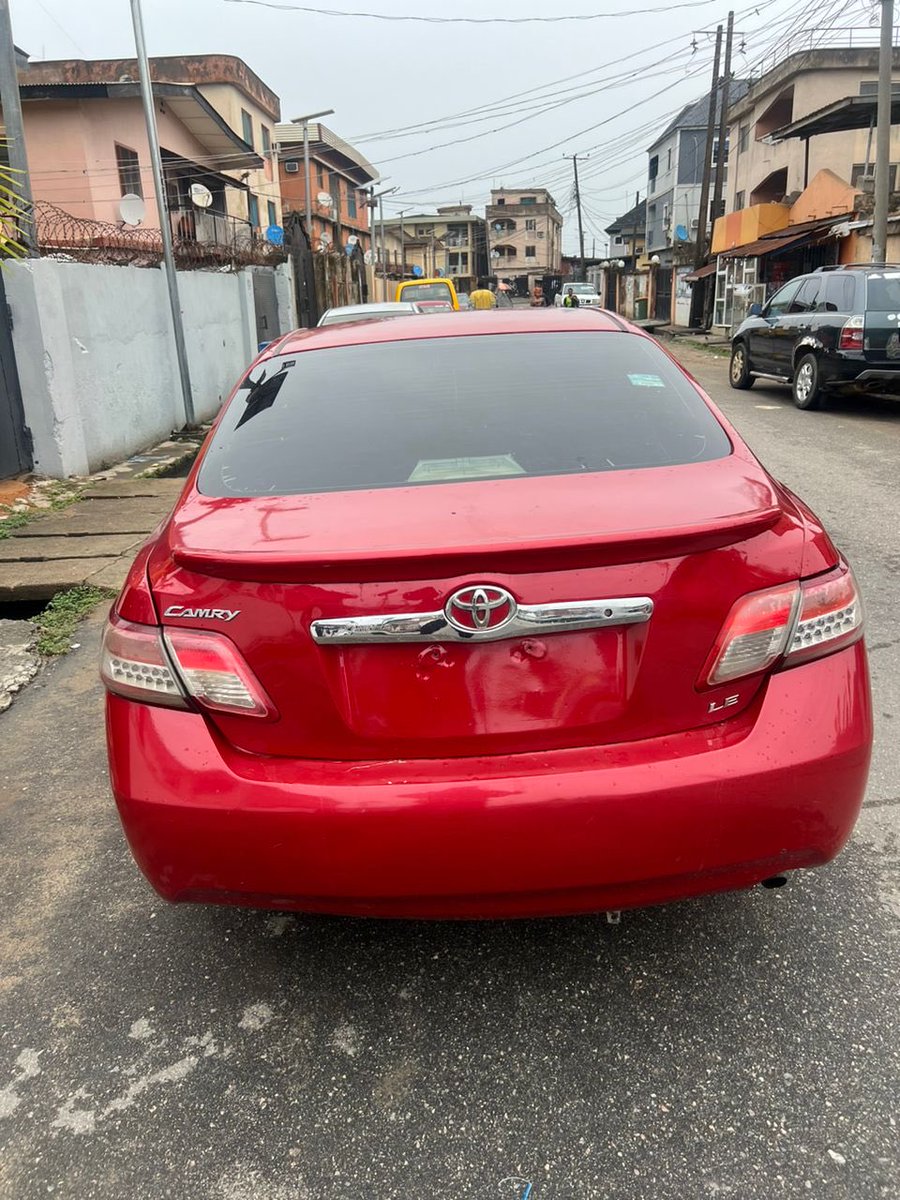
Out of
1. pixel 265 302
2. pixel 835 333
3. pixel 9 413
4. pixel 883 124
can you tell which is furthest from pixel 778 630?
pixel 265 302

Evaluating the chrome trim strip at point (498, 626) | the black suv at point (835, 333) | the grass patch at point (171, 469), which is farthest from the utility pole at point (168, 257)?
the chrome trim strip at point (498, 626)

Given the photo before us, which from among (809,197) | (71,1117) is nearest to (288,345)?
(71,1117)

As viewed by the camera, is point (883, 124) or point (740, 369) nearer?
point (740, 369)

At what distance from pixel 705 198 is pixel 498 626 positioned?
36103mm

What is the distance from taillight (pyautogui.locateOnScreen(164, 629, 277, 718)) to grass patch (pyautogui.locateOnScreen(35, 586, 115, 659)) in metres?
3.20

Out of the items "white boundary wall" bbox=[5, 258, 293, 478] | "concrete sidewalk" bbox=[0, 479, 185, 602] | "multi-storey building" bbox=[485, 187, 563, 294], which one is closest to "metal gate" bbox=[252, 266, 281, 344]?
"white boundary wall" bbox=[5, 258, 293, 478]

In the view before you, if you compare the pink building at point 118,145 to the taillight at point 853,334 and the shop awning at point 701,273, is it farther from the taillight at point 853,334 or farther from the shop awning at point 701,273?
the shop awning at point 701,273

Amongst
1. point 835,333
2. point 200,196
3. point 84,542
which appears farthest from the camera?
point 200,196

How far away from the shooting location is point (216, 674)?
1.99m

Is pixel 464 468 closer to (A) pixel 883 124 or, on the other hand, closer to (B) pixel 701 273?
(A) pixel 883 124

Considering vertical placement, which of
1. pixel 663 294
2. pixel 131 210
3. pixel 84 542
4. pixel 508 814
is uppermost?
Result: pixel 131 210

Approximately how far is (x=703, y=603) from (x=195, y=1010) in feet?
5.22

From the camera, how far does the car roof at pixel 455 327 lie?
10.2 ft

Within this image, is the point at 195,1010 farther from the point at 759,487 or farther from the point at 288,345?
the point at 288,345
